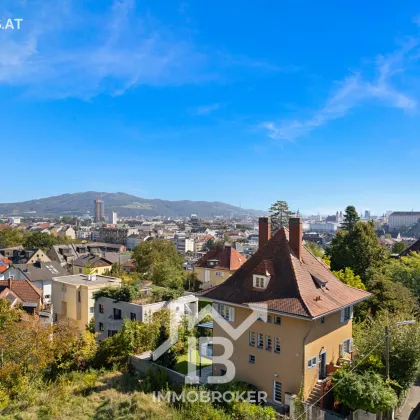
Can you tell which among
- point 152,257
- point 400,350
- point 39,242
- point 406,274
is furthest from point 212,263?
point 39,242

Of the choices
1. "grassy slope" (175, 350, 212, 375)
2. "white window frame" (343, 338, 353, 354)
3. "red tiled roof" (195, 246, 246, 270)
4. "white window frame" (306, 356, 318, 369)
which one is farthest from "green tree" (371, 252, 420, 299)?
"red tiled roof" (195, 246, 246, 270)

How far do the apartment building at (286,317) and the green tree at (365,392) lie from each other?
1941 millimetres

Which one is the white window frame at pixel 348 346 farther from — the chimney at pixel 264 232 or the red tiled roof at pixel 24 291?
the red tiled roof at pixel 24 291

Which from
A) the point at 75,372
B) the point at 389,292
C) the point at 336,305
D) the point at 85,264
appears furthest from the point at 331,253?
the point at 85,264

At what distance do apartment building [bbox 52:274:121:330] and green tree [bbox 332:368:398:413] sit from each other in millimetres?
24242

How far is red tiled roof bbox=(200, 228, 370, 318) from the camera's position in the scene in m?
19.3

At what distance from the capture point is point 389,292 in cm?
2906

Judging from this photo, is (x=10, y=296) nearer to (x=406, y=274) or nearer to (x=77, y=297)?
(x=77, y=297)

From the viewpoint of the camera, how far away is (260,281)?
21.2 m

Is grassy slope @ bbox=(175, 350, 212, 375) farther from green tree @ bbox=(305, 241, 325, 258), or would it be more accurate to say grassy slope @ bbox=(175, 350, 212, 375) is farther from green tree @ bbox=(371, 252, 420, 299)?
green tree @ bbox=(305, 241, 325, 258)

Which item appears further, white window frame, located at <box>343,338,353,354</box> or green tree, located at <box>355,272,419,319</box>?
green tree, located at <box>355,272,419,319</box>

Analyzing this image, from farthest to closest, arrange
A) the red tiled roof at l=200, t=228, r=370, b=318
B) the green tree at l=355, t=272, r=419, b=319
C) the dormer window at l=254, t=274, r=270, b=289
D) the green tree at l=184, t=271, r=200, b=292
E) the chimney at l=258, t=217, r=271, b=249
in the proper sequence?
1. the green tree at l=184, t=271, r=200, b=292
2. the green tree at l=355, t=272, r=419, b=319
3. the chimney at l=258, t=217, r=271, b=249
4. the dormer window at l=254, t=274, r=270, b=289
5. the red tiled roof at l=200, t=228, r=370, b=318

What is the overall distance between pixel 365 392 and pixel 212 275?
35.5 metres

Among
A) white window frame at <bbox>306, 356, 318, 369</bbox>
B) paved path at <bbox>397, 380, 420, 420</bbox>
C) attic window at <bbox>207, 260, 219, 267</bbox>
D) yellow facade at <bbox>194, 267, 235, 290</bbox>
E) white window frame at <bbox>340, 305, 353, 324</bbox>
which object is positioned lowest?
paved path at <bbox>397, 380, 420, 420</bbox>
